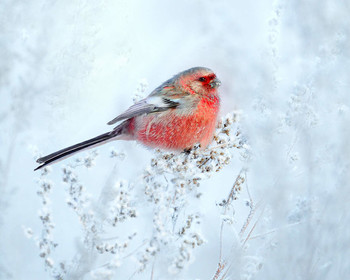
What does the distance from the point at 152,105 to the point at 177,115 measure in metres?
0.07

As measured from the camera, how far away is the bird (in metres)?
1.11

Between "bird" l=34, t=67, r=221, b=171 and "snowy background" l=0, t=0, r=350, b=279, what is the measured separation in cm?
4

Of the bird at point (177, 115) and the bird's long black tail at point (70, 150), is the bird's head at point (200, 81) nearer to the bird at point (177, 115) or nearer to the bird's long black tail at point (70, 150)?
the bird at point (177, 115)

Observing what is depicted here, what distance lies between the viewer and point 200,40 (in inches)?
54.7

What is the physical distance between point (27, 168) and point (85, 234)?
0.57m

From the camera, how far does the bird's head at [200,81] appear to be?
1.20 metres

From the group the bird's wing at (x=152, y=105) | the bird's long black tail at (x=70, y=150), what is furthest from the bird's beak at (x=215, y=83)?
the bird's long black tail at (x=70, y=150)

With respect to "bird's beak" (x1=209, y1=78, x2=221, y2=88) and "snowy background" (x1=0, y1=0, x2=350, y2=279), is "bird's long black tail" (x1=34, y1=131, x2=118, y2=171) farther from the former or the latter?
"bird's beak" (x1=209, y1=78, x2=221, y2=88)

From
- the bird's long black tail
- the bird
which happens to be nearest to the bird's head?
the bird

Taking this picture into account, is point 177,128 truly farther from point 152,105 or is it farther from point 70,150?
point 70,150

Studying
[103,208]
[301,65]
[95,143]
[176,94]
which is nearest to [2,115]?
→ [95,143]

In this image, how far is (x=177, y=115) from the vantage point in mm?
1140

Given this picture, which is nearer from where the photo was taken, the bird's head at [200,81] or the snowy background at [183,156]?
the snowy background at [183,156]

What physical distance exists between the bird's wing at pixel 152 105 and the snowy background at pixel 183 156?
0.05m
